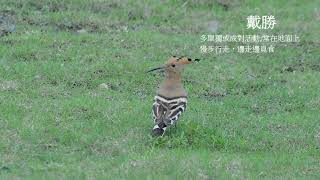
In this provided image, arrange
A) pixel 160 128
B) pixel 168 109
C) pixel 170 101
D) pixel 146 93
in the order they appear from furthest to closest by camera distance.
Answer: pixel 146 93
pixel 170 101
pixel 168 109
pixel 160 128

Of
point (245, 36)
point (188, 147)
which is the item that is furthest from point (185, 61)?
point (245, 36)

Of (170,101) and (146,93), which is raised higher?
(170,101)

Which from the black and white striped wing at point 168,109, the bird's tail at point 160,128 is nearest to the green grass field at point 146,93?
the bird's tail at point 160,128

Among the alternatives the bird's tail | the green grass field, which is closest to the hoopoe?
the bird's tail

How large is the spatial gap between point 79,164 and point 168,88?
211 centimetres

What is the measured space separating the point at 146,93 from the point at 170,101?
2.18 meters

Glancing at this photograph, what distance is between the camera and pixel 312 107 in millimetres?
12109

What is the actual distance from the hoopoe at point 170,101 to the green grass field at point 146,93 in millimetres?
213

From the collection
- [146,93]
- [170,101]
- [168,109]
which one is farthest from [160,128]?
[146,93]

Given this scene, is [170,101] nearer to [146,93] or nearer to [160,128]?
[160,128]

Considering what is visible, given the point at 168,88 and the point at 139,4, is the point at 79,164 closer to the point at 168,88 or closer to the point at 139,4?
the point at 168,88

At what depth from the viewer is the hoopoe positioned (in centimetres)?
1006

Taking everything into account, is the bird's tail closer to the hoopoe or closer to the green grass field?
the hoopoe

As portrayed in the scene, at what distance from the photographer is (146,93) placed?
1251 centimetres
